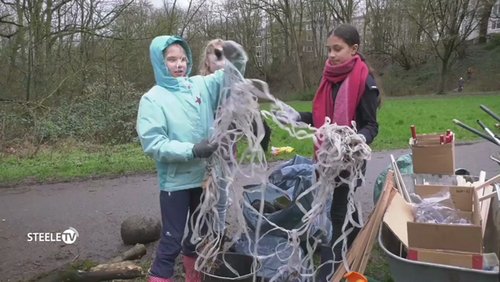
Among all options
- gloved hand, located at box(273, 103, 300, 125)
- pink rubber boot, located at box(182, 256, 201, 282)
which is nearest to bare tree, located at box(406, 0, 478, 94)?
pink rubber boot, located at box(182, 256, 201, 282)

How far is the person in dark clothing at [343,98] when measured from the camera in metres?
2.95

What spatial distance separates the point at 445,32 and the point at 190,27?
17360 mm

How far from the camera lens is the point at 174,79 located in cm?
307

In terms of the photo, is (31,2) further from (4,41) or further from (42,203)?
(42,203)

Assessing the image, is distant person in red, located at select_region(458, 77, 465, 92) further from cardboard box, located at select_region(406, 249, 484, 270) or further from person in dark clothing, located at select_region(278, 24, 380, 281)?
cardboard box, located at select_region(406, 249, 484, 270)

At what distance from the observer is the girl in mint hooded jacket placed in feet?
9.79

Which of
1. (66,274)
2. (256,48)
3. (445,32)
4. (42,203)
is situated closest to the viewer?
(66,274)

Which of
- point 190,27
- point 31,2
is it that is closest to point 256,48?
point 190,27

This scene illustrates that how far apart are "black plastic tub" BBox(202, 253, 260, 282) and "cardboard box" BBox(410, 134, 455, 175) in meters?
1.39

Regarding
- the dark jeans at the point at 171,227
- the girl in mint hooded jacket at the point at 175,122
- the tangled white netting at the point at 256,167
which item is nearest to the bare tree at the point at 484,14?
the girl in mint hooded jacket at the point at 175,122

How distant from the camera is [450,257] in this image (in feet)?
7.68

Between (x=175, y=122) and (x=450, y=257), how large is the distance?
169 centimetres

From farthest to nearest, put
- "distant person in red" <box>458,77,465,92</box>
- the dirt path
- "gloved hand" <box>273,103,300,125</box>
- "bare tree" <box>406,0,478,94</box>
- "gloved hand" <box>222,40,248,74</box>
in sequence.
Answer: "distant person in red" <box>458,77,465,92</box>, "bare tree" <box>406,0,478,94</box>, the dirt path, "gloved hand" <box>222,40,248,74</box>, "gloved hand" <box>273,103,300,125</box>

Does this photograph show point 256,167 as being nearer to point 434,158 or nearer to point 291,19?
point 434,158
